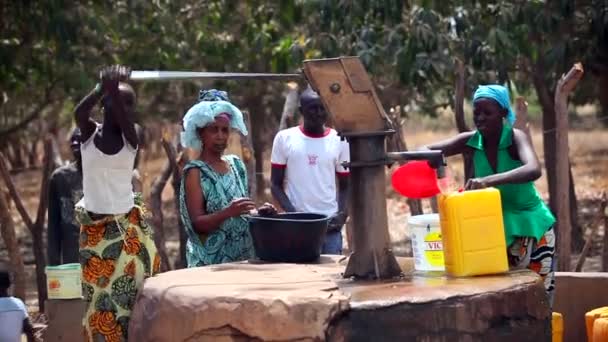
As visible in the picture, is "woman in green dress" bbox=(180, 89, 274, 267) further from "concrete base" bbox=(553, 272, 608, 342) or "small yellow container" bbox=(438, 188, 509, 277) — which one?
"concrete base" bbox=(553, 272, 608, 342)

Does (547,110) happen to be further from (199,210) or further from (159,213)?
(199,210)

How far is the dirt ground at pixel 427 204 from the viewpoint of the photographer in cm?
1282

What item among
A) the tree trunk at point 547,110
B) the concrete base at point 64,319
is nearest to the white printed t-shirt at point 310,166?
the concrete base at point 64,319

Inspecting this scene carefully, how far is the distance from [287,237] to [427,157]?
763mm

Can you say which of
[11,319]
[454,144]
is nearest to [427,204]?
[11,319]

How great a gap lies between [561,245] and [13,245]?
384 cm

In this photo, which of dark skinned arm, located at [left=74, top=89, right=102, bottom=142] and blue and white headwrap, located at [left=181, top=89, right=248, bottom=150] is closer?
dark skinned arm, located at [left=74, top=89, right=102, bottom=142]

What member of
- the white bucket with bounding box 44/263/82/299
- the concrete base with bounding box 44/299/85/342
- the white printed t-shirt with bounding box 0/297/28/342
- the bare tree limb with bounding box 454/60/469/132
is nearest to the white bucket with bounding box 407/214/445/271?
the white printed t-shirt with bounding box 0/297/28/342

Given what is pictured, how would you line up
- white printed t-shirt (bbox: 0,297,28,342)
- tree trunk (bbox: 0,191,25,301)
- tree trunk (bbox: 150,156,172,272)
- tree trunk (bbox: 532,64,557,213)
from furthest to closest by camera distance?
tree trunk (bbox: 532,64,557,213) → tree trunk (bbox: 150,156,172,272) → tree trunk (bbox: 0,191,25,301) → white printed t-shirt (bbox: 0,297,28,342)

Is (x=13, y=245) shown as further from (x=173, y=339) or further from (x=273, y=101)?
(x=273, y=101)

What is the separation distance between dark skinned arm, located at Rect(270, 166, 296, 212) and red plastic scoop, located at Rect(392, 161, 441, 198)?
149 cm

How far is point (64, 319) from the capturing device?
7551 millimetres

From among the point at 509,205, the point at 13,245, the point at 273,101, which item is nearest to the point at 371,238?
the point at 509,205

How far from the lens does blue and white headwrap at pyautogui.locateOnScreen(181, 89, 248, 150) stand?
17.9ft
